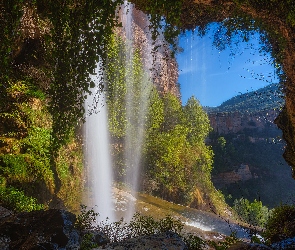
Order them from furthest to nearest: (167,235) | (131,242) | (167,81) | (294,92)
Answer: (167,81) < (294,92) < (167,235) < (131,242)

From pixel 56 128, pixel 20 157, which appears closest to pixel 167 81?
pixel 20 157

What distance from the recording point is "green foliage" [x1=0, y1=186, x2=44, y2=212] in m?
7.36

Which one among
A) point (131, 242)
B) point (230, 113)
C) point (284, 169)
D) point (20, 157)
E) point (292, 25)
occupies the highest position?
point (230, 113)

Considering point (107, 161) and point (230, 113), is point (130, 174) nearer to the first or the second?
point (107, 161)

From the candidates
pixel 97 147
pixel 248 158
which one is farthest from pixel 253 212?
pixel 248 158

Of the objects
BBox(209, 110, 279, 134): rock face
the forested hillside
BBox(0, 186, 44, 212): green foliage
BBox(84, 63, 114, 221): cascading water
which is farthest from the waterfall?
BBox(209, 110, 279, 134): rock face

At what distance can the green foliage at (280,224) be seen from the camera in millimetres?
5621

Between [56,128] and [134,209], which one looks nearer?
[56,128]

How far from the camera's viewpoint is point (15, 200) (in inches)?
295

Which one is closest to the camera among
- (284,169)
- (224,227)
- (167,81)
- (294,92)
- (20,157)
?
(294,92)

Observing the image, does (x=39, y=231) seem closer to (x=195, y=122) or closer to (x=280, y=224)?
(x=280, y=224)

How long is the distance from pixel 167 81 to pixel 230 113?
112ft

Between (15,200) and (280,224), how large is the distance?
7.31m

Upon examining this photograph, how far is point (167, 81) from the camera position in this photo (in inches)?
1419
